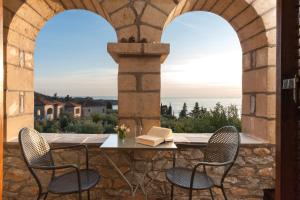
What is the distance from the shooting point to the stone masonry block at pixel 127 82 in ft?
9.03

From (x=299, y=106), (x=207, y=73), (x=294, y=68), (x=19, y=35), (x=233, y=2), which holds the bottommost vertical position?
(x=299, y=106)

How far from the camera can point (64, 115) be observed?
4305mm

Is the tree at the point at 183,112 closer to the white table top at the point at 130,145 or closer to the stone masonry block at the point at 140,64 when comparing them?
the stone masonry block at the point at 140,64

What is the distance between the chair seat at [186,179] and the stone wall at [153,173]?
0.36 meters

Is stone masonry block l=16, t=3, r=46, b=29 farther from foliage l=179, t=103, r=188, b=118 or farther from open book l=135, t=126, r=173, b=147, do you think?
foliage l=179, t=103, r=188, b=118

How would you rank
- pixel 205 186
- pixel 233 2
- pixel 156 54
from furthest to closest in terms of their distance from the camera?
pixel 233 2 < pixel 156 54 < pixel 205 186

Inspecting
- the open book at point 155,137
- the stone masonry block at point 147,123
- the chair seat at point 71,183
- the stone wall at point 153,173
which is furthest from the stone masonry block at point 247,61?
the chair seat at point 71,183

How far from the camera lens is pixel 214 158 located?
8.27 feet

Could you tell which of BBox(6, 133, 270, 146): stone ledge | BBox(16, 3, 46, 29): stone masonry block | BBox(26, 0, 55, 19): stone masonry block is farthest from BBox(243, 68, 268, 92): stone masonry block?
BBox(16, 3, 46, 29): stone masonry block

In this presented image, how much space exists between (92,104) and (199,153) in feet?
8.53

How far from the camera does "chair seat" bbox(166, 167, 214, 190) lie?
2182mm

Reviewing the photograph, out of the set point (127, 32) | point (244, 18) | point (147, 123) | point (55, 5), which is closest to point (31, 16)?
point (55, 5)

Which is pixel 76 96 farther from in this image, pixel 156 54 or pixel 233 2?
pixel 233 2

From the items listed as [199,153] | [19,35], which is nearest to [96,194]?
[199,153]
